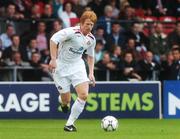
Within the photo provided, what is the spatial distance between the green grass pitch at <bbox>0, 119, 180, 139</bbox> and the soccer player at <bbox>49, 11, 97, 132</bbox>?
61 centimetres

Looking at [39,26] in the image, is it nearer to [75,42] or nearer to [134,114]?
[134,114]

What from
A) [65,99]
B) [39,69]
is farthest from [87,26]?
[39,69]

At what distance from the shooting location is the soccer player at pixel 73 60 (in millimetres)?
13375

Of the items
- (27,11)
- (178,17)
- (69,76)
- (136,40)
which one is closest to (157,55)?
(136,40)

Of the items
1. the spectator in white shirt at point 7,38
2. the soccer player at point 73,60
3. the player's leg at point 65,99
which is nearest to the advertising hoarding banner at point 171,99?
the spectator in white shirt at point 7,38

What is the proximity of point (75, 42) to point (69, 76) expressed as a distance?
689mm

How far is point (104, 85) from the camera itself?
60.2 ft

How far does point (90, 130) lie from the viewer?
14.2 meters

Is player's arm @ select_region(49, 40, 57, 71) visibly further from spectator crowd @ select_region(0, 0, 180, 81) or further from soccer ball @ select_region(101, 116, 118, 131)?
spectator crowd @ select_region(0, 0, 180, 81)

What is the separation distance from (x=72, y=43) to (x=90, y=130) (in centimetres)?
175

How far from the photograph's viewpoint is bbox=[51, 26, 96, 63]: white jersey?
44.3 feet

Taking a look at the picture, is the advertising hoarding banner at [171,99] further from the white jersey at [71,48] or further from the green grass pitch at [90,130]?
the white jersey at [71,48]

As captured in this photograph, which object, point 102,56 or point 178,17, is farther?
point 178,17

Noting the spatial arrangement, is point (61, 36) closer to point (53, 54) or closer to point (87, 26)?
point (53, 54)
